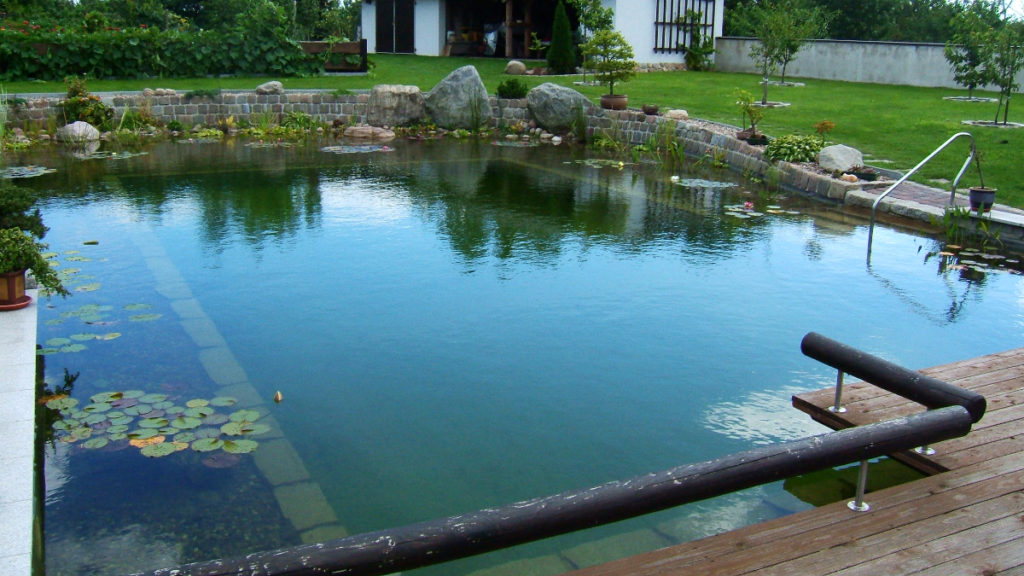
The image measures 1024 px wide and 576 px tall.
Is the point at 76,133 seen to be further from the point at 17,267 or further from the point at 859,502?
the point at 859,502

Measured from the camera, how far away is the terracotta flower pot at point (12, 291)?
636 centimetres

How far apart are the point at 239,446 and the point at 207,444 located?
0.18m

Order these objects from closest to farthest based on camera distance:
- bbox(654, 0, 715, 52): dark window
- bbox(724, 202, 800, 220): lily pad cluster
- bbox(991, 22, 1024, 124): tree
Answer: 1. bbox(724, 202, 800, 220): lily pad cluster
2. bbox(991, 22, 1024, 124): tree
3. bbox(654, 0, 715, 52): dark window

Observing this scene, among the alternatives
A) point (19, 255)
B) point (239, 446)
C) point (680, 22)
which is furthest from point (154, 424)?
point (680, 22)

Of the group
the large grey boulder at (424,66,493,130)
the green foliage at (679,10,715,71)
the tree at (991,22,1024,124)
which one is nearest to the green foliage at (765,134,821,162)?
the tree at (991,22,1024,124)

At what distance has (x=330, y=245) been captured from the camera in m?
9.65

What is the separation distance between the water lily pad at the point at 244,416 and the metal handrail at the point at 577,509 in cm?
285

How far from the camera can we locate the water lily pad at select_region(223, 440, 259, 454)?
5070 mm

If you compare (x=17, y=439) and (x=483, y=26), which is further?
(x=483, y=26)

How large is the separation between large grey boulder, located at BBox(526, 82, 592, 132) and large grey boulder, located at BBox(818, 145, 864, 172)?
6.16m

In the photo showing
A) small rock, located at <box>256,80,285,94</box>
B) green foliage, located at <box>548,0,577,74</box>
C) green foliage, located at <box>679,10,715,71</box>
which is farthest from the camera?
green foliage, located at <box>679,10,715,71</box>

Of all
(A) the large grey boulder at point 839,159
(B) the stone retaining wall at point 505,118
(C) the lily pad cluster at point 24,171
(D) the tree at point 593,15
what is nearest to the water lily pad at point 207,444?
(B) the stone retaining wall at point 505,118

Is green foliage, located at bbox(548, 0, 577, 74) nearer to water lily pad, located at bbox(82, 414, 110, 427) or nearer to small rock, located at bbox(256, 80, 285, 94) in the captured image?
small rock, located at bbox(256, 80, 285, 94)

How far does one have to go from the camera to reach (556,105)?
59.5ft
